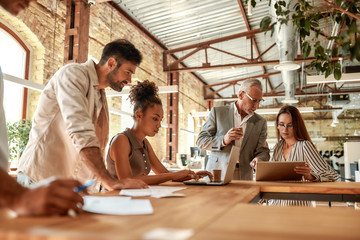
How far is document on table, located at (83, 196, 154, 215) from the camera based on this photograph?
0.93m

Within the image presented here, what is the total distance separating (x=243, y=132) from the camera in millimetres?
3270

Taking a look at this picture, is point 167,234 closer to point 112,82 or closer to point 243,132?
point 112,82

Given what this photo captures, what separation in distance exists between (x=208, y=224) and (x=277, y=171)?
5.67ft

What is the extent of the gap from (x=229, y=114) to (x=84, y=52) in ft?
12.0

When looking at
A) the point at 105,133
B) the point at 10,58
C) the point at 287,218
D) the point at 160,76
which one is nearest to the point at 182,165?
the point at 160,76

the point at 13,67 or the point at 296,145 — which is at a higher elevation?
the point at 13,67

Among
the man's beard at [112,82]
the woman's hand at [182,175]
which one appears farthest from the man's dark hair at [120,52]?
the woman's hand at [182,175]

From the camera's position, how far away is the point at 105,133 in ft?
7.14

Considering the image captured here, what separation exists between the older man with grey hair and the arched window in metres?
3.78

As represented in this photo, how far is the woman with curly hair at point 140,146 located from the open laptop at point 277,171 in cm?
39

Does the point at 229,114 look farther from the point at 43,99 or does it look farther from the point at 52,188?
the point at 52,188

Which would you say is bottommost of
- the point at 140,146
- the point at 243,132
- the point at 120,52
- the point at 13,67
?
the point at 140,146

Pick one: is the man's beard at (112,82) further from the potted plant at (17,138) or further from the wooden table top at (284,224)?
the potted plant at (17,138)

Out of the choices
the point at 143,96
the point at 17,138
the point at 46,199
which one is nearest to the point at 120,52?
the point at 143,96
